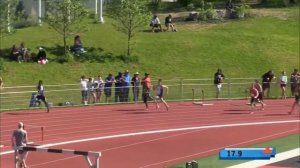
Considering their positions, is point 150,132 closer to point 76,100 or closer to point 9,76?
point 76,100

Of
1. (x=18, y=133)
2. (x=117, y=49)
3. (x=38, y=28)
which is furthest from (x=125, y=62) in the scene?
(x=18, y=133)

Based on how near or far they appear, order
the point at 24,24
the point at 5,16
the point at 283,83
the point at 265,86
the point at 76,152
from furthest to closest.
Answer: the point at 24,24 < the point at 5,16 < the point at 265,86 < the point at 283,83 < the point at 76,152

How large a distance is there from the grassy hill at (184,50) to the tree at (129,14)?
121 cm

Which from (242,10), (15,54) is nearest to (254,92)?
(15,54)

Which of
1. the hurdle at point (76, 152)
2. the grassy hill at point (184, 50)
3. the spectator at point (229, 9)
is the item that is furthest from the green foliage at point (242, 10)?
the hurdle at point (76, 152)

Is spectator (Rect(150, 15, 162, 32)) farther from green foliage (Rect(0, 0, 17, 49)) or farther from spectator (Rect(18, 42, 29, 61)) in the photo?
spectator (Rect(18, 42, 29, 61))

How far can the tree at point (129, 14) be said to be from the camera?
1731 inches

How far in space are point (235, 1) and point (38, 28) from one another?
1523 cm

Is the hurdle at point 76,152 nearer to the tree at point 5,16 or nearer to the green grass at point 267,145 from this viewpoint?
the green grass at point 267,145

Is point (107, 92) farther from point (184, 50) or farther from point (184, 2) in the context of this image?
point (184, 2)

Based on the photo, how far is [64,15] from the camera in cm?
4222

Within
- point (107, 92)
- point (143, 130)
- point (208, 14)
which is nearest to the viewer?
point (143, 130)

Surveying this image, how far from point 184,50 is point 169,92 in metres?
10.8

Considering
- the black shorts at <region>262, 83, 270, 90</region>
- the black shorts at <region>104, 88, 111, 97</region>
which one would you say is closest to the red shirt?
the black shorts at <region>262, 83, 270, 90</region>
